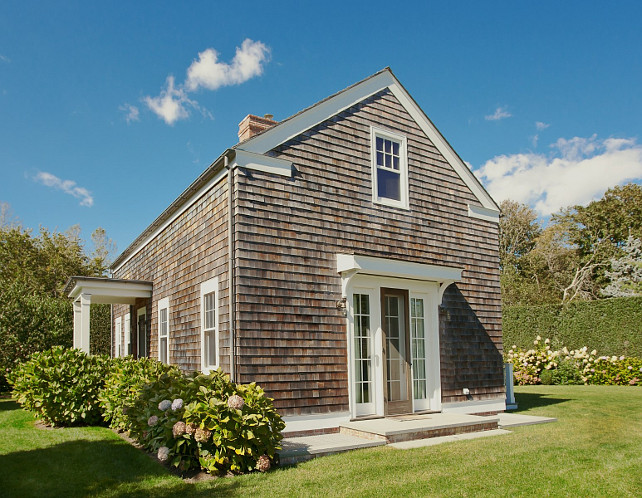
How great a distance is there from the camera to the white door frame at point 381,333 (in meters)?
8.67

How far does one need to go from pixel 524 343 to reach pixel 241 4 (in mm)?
15734

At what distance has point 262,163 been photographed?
8195 mm

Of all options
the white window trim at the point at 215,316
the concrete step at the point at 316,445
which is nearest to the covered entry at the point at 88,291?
the white window trim at the point at 215,316

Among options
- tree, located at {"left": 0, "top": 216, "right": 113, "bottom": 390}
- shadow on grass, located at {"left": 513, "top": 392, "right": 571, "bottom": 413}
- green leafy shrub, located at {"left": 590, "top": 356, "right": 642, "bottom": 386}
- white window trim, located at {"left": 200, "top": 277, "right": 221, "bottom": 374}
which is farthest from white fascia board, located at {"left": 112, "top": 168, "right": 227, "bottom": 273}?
green leafy shrub, located at {"left": 590, "top": 356, "right": 642, "bottom": 386}

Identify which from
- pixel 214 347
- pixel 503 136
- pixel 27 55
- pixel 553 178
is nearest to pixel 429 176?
pixel 214 347

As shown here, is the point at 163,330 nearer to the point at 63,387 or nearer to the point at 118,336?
the point at 63,387

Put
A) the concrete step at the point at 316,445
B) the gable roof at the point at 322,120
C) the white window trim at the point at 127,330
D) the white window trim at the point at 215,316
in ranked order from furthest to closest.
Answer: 1. the white window trim at the point at 127,330
2. the gable roof at the point at 322,120
3. the white window trim at the point at 215,316
4. the concrete step at the point at 316,445

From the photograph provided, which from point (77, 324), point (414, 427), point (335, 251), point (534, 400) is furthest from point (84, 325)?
point (534, 400)

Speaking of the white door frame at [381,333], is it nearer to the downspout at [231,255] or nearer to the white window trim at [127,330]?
the downspout at [231,255]

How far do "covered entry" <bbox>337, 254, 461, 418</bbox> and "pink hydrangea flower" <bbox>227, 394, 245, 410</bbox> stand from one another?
2.82m

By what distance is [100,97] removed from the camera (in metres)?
16.5

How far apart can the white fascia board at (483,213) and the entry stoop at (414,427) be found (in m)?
4.33

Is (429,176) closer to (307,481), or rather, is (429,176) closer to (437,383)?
(437,383)

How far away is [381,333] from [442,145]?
4278mm
